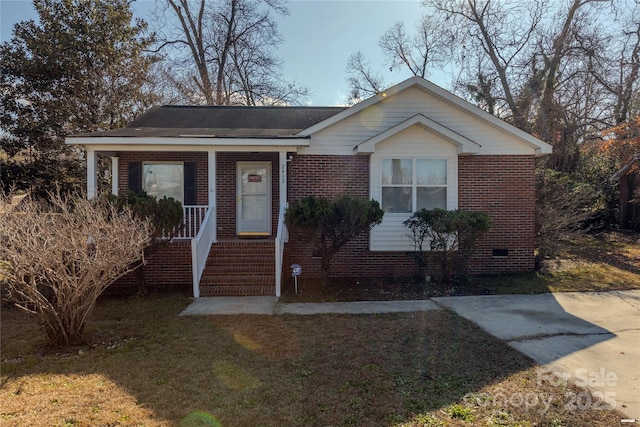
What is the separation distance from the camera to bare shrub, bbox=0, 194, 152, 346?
14.4 feet

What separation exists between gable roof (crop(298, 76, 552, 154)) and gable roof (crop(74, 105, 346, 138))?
1367mm

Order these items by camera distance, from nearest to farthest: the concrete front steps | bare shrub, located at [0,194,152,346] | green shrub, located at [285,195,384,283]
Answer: bare shrub, located at [0,194,152,346]
green shrub, located at [285,195,384,283]
the concrete front steps

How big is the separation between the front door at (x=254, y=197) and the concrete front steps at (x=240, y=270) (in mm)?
1489

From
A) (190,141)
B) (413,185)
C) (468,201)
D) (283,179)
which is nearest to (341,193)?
(283,179)

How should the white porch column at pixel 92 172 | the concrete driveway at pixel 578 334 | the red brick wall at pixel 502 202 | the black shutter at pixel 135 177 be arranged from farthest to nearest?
the black shutter at pixel 135 177, the red brick wall at pixel 502 202, the white porch column at pixel 92 172, the concrete driveway at pixel 578 334

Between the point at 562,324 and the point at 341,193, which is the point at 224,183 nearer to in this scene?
the point at 341,193

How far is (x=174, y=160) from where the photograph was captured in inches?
401

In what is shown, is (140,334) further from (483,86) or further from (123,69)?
(483,86)

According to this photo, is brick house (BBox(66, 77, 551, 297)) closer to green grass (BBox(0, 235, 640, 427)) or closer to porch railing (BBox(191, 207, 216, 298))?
porch railing (BBox(191, 207, 216, 298))

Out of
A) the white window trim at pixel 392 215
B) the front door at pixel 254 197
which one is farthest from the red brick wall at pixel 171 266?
the white window trim at pixel 392 215

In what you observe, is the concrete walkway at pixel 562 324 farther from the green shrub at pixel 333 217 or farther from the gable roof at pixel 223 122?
the gable roof at pixel 223 122

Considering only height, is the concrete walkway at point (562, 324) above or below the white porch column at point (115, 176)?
below

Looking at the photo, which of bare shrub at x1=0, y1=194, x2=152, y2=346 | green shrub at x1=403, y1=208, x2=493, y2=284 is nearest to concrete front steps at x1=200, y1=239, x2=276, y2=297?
bare shrub at x1=0, y1=194, x2=152, y2=346

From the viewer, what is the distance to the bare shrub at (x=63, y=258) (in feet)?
14.4
